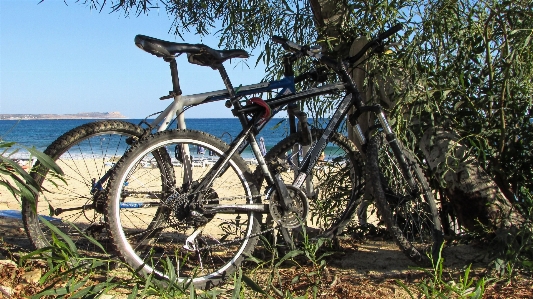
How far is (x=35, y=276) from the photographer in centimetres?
297

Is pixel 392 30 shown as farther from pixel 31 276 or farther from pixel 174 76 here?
pixel 31 276

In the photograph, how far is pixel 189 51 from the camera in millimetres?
3293

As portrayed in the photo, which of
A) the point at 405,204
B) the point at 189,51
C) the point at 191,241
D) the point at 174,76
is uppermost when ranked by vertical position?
the point at 189,51

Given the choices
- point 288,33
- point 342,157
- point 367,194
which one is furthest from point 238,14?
point 367,194

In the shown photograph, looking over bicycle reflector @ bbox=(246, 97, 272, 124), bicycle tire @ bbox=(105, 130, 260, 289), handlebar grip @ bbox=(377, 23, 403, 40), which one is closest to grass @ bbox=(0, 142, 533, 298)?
bicycle tire @ bbox=(105, 130, 260, 289)

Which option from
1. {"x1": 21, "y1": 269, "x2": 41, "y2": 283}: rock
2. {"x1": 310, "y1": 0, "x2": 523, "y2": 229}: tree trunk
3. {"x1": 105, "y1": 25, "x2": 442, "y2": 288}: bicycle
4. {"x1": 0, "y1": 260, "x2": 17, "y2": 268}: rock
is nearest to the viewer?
{"x1": 21, "y1": 269, "x2": 41, "y2": 283}: rock

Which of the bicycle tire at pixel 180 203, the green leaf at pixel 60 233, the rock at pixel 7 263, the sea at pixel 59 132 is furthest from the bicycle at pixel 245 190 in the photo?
the rock at pixel 7 263

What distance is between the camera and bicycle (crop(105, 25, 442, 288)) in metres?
3.16

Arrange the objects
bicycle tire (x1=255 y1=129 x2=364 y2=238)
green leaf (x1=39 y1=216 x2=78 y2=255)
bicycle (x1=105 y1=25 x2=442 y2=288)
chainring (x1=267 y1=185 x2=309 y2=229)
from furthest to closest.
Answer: bicycle tire (x1=255 y1=129 x2=364 y2=238)
chainring (x1=267 y1=185 x2=309 y2=229)
bicycle (x1=105 y1=25 x2=442 y2=288)
green leaf (x1=39 y1=216 x2=78 y2=255)

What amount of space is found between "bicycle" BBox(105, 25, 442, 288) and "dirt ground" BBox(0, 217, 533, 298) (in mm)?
191

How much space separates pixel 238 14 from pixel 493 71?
7.71 ft

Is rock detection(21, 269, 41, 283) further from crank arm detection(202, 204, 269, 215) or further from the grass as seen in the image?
crank arm detection(202, 204, 269, 215)

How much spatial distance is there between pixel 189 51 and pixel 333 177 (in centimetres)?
175

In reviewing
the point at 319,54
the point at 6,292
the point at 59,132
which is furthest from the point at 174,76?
the point at 59,132
